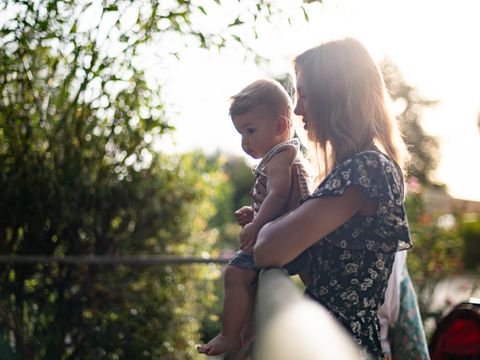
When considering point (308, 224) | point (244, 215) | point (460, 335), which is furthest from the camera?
point (460, 335)

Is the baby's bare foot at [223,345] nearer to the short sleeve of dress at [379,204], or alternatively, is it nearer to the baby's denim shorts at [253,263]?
the baby's denim shorts at [253,263]

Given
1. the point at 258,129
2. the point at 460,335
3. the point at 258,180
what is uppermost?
the point at 258,129

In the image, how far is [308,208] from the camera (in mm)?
1704

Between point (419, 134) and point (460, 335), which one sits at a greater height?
point (460, 335)

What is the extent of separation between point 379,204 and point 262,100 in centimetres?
72

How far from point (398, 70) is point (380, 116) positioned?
1419 inches

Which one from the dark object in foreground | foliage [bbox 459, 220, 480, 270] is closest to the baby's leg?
the dark object in foreground

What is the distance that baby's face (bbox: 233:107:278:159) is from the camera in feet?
7.65

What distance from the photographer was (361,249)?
1771 mm

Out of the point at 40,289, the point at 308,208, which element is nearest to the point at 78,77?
the point at 40,289

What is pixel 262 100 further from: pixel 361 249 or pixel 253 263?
pixel 361 249

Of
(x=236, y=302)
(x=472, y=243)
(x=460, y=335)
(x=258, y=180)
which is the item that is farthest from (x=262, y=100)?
(x=472, y=243)

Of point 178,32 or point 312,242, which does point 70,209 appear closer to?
point 178,32

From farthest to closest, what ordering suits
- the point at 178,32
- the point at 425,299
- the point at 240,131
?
the point at 425,299
the point at 178,32
the point at 240,131
